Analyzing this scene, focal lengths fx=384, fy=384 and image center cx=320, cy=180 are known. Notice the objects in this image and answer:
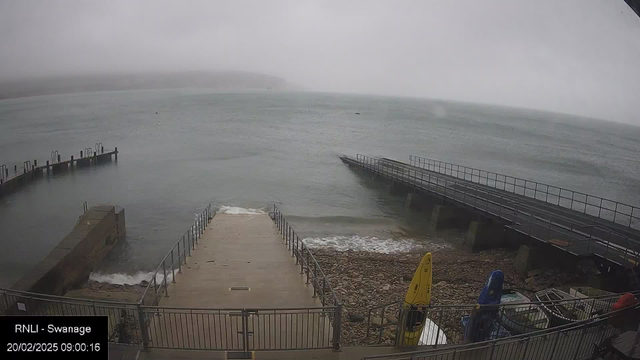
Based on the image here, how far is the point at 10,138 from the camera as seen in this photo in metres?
59.3

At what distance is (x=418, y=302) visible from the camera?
6980 millimetres

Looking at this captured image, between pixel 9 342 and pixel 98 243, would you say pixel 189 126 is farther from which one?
pixel 9 342

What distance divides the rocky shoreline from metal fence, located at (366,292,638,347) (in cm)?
79

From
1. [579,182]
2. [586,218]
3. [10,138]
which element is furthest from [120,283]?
[10,138]

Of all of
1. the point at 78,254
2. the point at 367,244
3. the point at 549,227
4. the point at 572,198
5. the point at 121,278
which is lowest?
the point at 121,278

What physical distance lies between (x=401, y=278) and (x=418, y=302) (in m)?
9.01

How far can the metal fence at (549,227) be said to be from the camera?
46.2ft

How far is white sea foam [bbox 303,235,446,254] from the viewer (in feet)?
68.9

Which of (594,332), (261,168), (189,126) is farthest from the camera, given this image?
(189,126)

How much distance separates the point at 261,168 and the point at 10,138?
4336 cm

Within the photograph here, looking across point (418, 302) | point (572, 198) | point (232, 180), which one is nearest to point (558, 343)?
point (418, 302)

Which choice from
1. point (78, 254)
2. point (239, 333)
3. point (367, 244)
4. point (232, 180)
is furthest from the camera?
point (232, 180)

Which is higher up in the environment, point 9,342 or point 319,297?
point 9,342

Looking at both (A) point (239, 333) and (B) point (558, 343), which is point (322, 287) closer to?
(A) point (239, 333)
